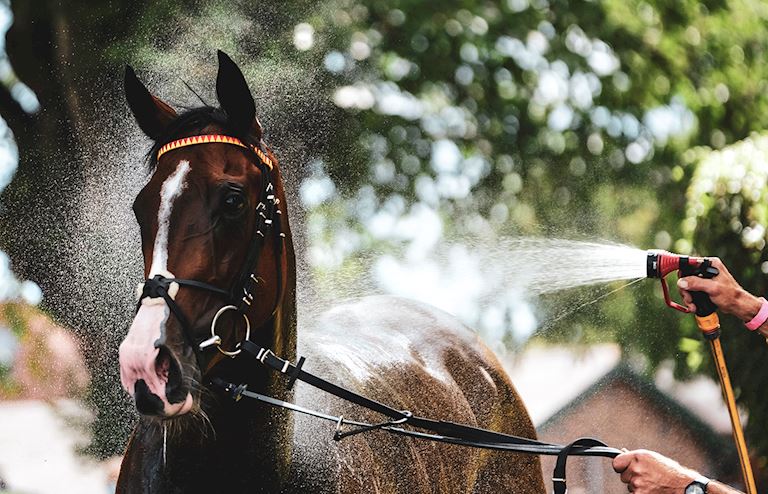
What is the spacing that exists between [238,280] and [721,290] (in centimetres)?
126

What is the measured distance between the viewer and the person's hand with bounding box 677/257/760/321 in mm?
2510

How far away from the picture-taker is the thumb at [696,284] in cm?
251

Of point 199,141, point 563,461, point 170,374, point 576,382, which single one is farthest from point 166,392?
point 576,382

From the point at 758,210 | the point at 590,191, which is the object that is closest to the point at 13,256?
the point at 758,210

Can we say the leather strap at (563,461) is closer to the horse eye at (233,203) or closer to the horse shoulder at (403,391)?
the horse shoulder at (403,391)

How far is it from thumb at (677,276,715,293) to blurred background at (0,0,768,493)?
68.6 inches

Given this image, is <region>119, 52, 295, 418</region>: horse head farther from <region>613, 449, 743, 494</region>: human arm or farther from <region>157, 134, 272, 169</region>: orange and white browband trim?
<region>613, 449, 743, 494</region>: human arm

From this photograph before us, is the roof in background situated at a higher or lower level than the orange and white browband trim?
higher

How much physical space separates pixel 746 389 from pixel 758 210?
1.20 m

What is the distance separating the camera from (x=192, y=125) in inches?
101

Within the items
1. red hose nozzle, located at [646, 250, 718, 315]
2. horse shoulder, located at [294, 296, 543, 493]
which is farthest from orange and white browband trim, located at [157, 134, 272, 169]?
red hose nozzle, located at [646, 250, 718, 315]

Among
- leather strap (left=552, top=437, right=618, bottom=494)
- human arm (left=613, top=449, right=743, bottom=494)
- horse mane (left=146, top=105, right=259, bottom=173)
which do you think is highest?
horse mane (left=146, top=105, right=259, bottom=173)

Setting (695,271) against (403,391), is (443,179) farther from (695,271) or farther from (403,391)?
(695,271)

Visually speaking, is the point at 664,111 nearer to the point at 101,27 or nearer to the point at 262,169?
the point at 101,27
